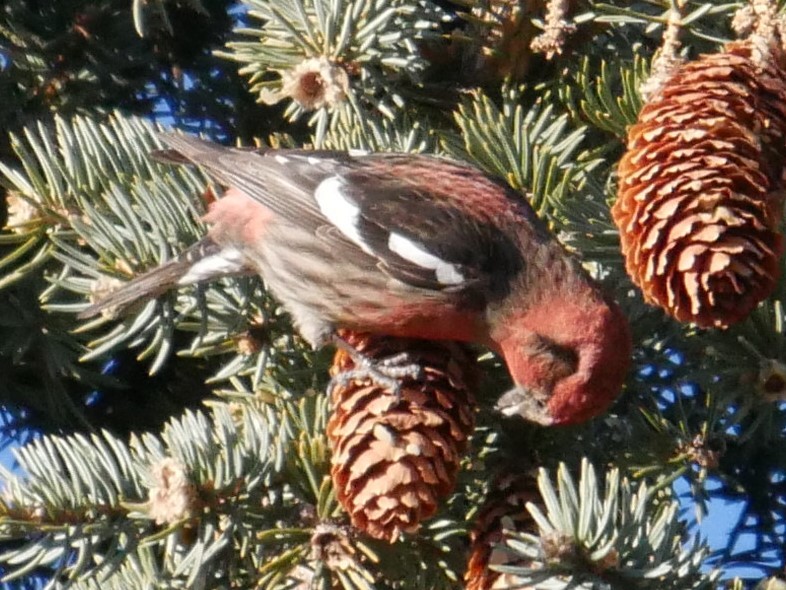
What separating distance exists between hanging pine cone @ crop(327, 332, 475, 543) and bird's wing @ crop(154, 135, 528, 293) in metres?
0.29

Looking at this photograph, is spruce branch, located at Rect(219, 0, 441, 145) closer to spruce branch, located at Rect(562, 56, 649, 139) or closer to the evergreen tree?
the evergreen tree

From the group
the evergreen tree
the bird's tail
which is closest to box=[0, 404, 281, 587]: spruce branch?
the evergreen tree

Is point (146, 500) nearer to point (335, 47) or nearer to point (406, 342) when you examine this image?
point (406, 342)

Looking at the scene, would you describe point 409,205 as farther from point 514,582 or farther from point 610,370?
point 514,582

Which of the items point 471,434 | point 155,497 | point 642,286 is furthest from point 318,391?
point 642,286

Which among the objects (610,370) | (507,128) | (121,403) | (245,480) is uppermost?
(507,128)

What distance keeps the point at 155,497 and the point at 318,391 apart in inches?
15.0

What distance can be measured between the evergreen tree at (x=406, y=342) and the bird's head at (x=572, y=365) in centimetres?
6

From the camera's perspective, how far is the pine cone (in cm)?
161

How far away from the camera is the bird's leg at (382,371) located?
168cm

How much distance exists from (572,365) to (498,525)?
11.8 inches

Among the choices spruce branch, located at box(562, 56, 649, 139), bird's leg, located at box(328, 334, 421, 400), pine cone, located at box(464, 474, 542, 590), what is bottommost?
pine cone, located at box(464, 474, 542, 590)

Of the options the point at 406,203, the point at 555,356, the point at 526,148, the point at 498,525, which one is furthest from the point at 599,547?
the point at 406,203

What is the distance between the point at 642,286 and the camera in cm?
158
